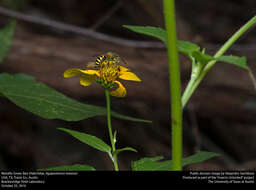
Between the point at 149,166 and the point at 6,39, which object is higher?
the point at 6,39

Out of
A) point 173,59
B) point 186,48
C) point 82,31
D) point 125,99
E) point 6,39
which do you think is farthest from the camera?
point 125,99

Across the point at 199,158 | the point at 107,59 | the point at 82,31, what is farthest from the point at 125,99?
the point at 199,158

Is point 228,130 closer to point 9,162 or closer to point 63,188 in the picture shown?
point 9,162

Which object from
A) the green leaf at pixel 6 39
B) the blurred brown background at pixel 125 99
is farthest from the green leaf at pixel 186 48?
the blurred brown background at pixel 125 99

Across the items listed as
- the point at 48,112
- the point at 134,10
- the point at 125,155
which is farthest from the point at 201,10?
the point at 48,112

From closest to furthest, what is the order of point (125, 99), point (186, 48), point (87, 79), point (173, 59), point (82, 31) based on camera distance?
point (173, 59) → point (186, 48) → point (87, 79) → point (82, 31) → point (125, 99)

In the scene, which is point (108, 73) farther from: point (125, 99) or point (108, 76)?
point (125, 99)

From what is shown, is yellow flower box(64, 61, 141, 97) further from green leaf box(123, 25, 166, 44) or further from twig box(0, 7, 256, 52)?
twig box(0, 7, 256, 52)
